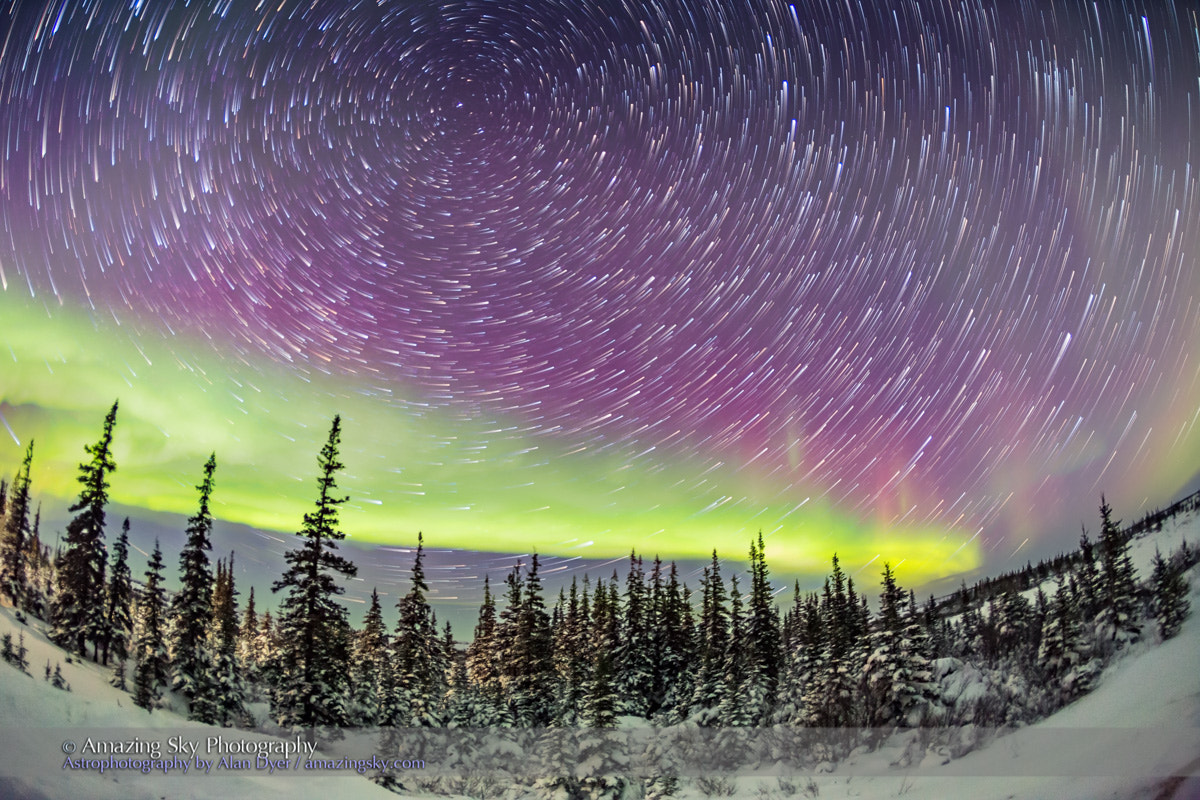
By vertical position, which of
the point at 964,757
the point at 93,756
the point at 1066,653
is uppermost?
the point at 1066,653

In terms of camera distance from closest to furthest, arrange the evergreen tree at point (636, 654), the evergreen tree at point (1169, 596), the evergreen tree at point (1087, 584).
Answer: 1. the evergreen tree at point (1169, 596)
2. the evergreen tree at point (1087, 584)
3. the evergreen tree at point (636, 654)

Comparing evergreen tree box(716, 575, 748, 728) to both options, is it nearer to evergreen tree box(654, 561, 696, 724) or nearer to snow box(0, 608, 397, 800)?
evergreen tree box(654, 561, 696, 724)

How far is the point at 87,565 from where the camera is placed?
1220 inches

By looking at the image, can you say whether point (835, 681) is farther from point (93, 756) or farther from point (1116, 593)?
point (93, 756)

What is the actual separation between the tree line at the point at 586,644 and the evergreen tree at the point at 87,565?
0.27ft

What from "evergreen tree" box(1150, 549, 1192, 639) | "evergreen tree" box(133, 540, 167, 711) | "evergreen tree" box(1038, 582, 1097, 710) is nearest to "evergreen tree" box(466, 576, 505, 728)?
"evergreen tree" box(133, 540, 167, 711)

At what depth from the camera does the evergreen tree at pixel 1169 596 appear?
18672 millimetres

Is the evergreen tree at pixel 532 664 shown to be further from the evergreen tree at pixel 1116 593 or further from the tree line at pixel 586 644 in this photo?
the evergreen tree at pixel 1116 593

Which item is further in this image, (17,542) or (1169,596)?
(17,542)

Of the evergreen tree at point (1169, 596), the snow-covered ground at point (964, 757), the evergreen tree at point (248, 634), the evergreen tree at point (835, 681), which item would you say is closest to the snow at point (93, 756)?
the snow-covered ground at point (964, 757)

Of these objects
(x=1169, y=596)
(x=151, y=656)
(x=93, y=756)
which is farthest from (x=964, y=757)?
(x=151, y=656)

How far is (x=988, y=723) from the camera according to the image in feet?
72.9

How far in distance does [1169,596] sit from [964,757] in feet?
26.1

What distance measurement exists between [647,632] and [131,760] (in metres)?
44.2
